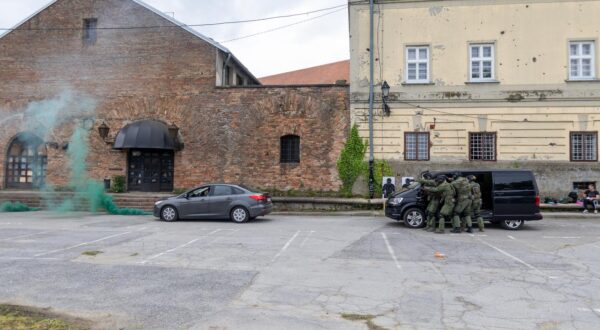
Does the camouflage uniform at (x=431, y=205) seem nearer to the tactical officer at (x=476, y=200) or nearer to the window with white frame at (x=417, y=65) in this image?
the tactical officer at (x=476, y=200)

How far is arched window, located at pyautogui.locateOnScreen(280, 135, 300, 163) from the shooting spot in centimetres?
2053

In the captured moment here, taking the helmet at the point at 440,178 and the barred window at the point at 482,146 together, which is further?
the barred window at the point at 482,146

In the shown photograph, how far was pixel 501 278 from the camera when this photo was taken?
7.09 m

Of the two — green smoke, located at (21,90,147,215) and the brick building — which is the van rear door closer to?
the brick building

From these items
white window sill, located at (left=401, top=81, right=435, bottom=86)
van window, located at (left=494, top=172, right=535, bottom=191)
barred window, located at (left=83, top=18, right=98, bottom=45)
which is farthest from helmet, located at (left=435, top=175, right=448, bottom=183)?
barred window, located at (left=83, top=18, right=98, bottom=45)

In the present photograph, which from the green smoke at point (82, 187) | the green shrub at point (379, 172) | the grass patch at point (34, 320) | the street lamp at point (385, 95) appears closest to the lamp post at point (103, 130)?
the green smoke at point (82, 187)

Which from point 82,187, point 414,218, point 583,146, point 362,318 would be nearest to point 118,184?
point 82,187

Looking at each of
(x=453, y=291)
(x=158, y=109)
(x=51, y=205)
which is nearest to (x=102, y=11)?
(x=158, y=109)

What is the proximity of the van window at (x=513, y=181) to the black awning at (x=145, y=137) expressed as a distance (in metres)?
14.2

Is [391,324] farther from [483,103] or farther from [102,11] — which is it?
[102,11]

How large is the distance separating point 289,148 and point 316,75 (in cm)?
2889

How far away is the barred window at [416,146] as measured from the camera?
63.6 feet

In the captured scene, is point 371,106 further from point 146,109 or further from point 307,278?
point 307,278

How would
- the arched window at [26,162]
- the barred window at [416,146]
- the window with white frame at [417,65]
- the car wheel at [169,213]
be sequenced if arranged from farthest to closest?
the arched window at [26,162] < the window with white frame at [417,65] < the barred window at [416,146] < the car wheel at [169,213]
